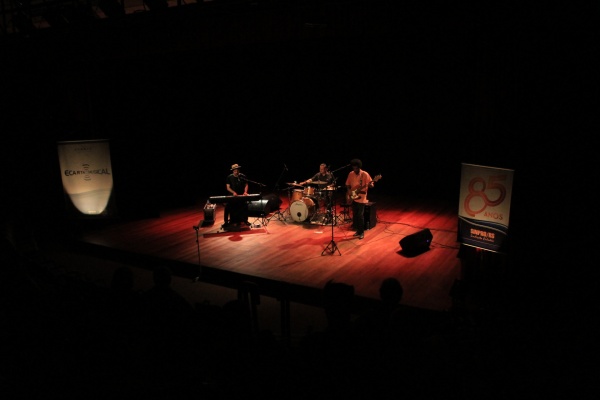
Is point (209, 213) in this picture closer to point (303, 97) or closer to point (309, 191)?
point (309, 191)

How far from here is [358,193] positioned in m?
8.50

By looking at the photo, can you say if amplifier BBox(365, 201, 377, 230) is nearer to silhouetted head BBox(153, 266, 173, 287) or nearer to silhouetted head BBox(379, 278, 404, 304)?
silhouetted head BBox(379, 278, 404, 304)

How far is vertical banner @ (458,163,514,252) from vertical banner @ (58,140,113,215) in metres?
6.84

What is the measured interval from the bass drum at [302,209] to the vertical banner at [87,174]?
3.86m

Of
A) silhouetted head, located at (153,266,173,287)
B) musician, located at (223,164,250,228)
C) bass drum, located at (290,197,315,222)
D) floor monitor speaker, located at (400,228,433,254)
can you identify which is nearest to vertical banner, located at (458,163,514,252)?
floor monitor speaker, located at (400,228,433,254)

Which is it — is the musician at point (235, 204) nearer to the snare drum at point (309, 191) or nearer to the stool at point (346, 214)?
the snare drum at point (309, 191)

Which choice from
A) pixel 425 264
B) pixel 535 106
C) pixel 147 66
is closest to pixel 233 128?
pixel 147 66

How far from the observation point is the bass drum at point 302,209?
29.4 ft

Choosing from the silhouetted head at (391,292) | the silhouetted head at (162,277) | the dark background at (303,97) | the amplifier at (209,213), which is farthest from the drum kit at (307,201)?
the silhouetted head at (391,292)

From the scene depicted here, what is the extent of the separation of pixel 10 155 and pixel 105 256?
11.3 ft

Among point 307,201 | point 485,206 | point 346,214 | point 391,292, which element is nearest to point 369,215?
point 346,214

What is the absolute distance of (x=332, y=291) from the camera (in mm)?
2715

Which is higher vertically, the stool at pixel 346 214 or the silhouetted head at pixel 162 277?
the silhouetted head at pixel 162 277

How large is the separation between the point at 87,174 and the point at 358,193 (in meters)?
5.59
